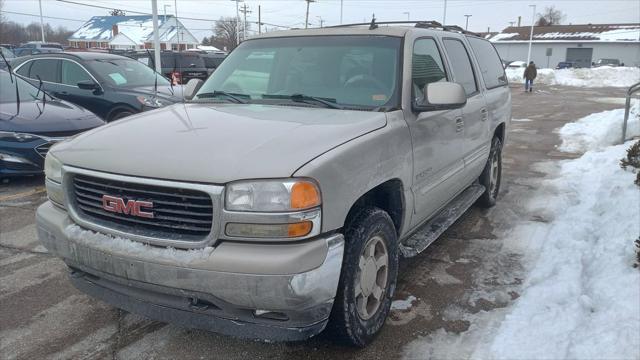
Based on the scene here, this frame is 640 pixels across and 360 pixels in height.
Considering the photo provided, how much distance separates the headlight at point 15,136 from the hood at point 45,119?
0.07 meters

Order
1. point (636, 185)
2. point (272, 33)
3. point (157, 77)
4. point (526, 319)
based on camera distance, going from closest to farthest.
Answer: point (526, 319) → point (272, 33) → point (636, 185) → point (157, 77)

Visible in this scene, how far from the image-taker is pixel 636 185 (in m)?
5.35

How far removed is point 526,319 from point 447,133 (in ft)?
4.83

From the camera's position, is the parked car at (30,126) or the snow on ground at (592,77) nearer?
the parked car at (30,126)

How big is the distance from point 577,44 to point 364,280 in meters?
70.0

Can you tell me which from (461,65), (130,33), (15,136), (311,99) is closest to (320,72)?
(311,99)

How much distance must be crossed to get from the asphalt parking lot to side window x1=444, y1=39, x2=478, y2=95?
1.46 meters

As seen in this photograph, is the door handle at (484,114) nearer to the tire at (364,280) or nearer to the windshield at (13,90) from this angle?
the tire at (364,280)

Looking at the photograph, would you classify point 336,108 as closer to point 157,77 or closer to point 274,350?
point 274,350

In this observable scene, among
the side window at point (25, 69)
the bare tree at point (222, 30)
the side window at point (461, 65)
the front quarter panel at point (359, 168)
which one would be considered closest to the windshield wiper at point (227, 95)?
the front quarter panel at point (359, 168)

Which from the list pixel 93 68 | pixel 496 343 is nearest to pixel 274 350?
pixel 496 343

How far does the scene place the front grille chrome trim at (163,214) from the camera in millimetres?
2375

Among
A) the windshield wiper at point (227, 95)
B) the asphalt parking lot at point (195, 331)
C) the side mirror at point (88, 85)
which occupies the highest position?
the windshield wiper at point (227, 95)

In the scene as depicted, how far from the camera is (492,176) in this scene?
Result: 19.3 ft
